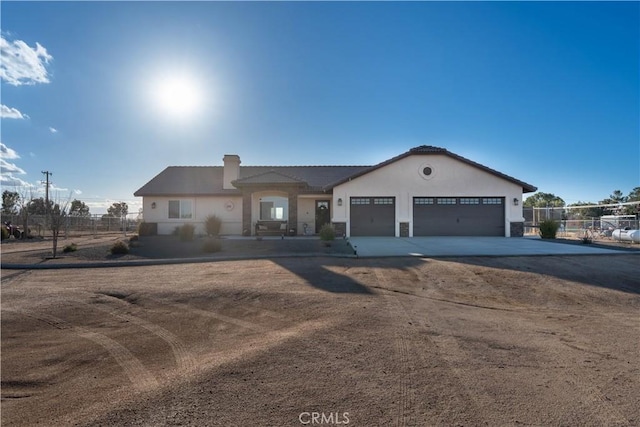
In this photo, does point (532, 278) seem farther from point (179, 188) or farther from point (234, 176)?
point (179, 188)

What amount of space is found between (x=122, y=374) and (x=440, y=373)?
4051mm

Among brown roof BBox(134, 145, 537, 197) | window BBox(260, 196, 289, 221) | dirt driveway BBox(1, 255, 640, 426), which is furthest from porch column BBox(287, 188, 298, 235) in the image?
dirt driveway BBox(1, 255, 640, 426)

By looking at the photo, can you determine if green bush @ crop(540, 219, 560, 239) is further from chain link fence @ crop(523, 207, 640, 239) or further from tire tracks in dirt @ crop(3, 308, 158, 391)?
tire tracks in dirt @ crop(3, 308, 158, 391)

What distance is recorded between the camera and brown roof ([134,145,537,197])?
2131 centimetres

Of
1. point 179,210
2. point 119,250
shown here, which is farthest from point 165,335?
point 179,210

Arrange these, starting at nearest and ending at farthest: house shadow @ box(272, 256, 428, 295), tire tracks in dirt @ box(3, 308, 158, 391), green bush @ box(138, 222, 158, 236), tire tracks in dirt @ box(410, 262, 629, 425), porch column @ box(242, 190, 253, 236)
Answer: tire tracks in dirt @ box(410, 262, 629, 425), tire tracks in dirt @ box(3, 308, 158, 391), house shadow @ box(272, 256, 428, 295), porch column @ box(242, 190, 253, 236), green bush @ box(138, 222, 158, 236)

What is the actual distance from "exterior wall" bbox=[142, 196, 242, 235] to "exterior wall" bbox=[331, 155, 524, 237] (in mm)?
7264

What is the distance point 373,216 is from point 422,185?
12.0ft

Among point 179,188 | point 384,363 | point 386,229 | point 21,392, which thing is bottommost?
point 21,392

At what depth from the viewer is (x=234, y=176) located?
25125 mm

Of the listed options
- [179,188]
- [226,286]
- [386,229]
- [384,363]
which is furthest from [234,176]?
[384,363]

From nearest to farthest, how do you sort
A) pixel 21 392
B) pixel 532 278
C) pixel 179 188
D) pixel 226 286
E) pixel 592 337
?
pixel 21 392
pixel 592 337
pixel 226 286
pixel 532 278
pixel 179 188

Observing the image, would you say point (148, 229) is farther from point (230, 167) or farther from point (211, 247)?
point (211, 247)

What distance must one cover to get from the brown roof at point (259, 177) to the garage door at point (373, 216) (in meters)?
1.88
